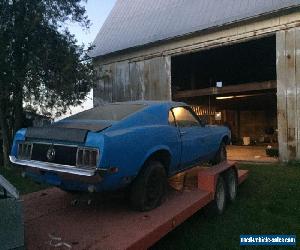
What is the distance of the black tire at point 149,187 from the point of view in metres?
4.75

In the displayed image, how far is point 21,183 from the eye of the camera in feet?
30.8

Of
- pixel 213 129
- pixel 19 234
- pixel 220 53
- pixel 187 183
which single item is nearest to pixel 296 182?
pixel 213 129

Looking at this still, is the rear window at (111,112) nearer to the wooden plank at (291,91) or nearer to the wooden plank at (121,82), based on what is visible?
the wooden plank at (291,91)

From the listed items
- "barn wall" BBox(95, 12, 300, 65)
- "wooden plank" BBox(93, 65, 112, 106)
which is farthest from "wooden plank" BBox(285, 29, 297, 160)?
"wooden plank" BBox(93, 65, 112, 106)

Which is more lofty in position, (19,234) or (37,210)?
(19,234)

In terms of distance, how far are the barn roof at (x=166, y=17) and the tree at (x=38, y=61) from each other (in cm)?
412

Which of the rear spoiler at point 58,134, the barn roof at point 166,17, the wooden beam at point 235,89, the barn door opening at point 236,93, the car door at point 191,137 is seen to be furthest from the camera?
the barn door opening at point 236,93

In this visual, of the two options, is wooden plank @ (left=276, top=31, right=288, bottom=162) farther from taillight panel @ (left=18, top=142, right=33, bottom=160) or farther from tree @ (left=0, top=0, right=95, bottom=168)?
taillight panel @ (left=18, top=142, right=33, bottom=160)

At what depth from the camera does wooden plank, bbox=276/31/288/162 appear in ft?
42.2

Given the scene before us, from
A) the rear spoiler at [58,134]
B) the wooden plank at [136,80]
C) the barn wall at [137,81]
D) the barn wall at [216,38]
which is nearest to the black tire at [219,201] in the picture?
the rear spoiler at [58,134]

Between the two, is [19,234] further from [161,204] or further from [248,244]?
[248,244]

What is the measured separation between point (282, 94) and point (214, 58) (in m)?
7.89

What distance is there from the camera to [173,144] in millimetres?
5578

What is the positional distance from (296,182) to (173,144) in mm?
4885
